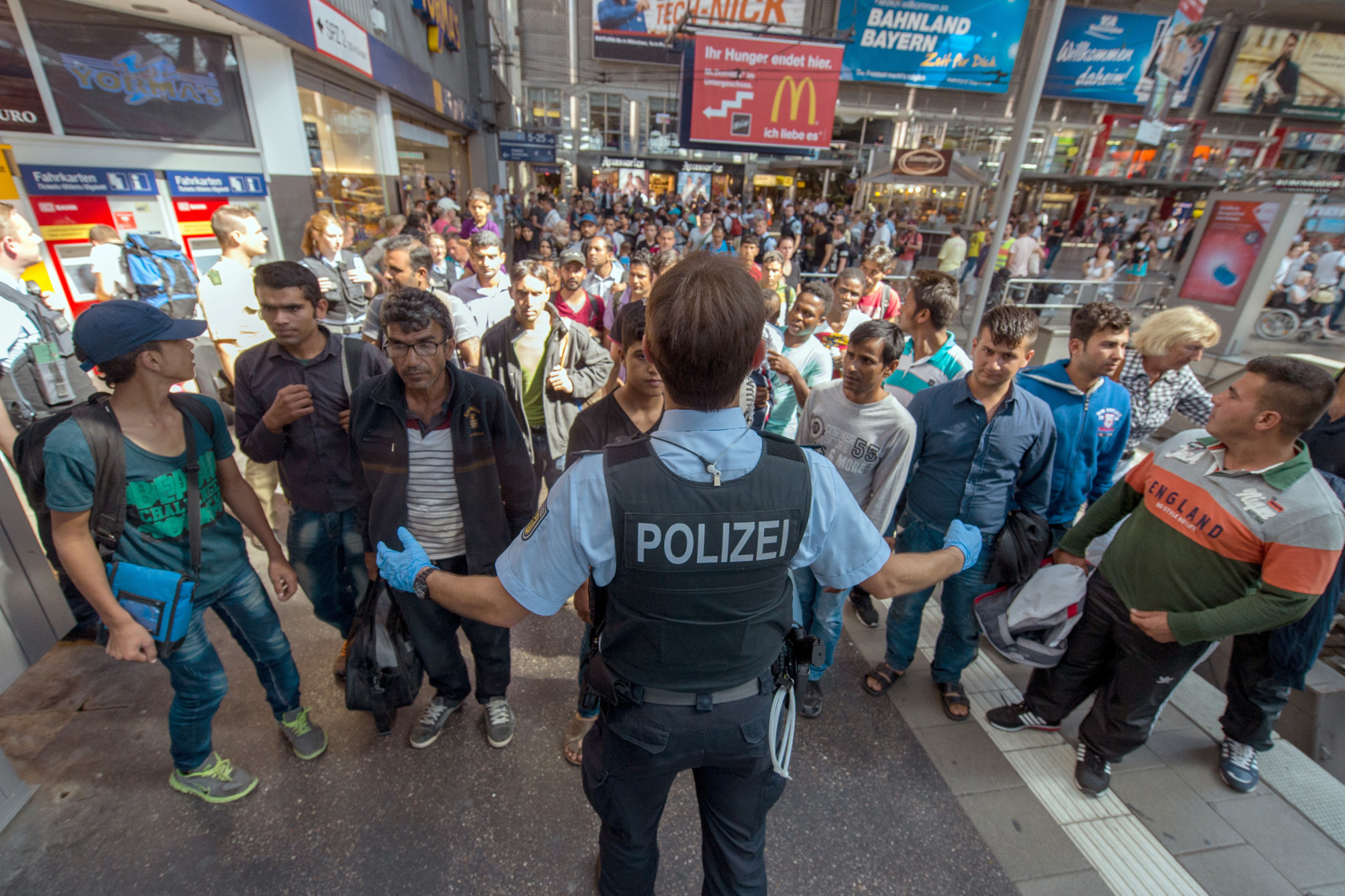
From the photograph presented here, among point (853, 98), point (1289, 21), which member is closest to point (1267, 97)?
Result: point (1289, 21)

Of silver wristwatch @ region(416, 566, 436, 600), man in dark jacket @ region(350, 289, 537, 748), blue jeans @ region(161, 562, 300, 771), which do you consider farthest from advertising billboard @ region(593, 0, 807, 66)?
silver wristwatch @ region(416, 566, 436, 600)

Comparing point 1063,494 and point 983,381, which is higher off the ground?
point 983,381

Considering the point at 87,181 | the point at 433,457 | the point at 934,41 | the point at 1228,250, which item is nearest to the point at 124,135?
the point at 87,181

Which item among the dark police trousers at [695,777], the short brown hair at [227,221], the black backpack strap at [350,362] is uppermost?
the short brown hair at [227,221]

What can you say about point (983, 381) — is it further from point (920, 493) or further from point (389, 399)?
point (389, 399)

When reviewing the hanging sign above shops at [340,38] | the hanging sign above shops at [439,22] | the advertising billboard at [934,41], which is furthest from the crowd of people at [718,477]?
the advertising billboard at [934,41]

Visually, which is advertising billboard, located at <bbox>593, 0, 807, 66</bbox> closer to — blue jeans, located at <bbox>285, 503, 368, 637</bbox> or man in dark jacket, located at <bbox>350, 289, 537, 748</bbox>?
man in dark jacket, located at <bbox>350, 289, 537, 748</bbox>

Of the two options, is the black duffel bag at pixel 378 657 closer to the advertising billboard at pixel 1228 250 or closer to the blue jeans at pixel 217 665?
the blue jeans at pixel 217 665

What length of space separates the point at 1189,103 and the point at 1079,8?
9589mm

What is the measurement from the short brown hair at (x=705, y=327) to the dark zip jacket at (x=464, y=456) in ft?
4.25

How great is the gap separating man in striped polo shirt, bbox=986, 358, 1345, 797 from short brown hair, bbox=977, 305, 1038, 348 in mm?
700

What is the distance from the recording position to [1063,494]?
115 inches

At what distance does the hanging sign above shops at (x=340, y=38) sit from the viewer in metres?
6.84

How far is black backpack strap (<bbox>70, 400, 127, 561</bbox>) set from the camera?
183 cm
